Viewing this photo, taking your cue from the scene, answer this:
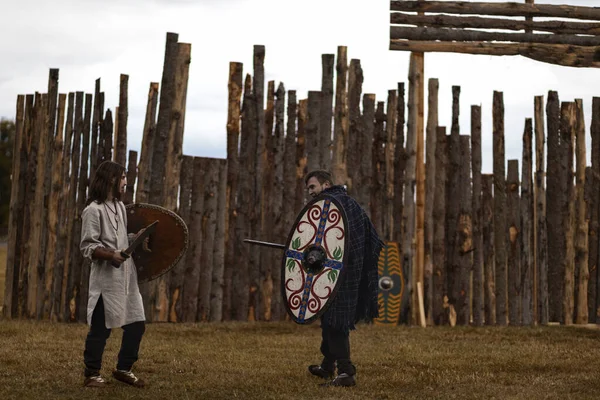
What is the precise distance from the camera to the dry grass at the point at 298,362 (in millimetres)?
5953

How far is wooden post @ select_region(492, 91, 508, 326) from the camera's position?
425 inches

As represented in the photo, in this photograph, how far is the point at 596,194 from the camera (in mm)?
11109

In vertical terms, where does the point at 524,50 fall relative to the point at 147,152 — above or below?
above

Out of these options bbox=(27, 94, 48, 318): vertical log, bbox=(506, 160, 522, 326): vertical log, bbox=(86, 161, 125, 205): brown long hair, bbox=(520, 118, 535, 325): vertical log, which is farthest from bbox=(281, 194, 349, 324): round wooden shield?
bbox=(27, 94, 48, 318): vertical log

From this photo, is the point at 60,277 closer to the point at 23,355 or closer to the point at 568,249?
the point at 23,355

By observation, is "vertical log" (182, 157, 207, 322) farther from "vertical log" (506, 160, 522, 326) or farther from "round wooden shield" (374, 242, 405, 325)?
"vertical log" (506, 160, 522, 326)

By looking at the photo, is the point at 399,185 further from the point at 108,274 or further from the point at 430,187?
the point at 108,274

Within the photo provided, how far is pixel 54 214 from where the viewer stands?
11.0 metres

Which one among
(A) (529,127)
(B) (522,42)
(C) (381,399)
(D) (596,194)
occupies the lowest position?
(C) (381,399)

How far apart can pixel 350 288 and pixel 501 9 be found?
5898 millimetres

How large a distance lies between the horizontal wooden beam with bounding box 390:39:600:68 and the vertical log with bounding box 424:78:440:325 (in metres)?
0.45

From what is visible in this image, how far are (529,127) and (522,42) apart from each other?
3.34ft

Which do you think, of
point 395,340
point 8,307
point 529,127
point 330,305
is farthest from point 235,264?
point 330,305

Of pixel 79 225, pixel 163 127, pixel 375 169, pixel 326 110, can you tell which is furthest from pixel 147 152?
pixel 375 169
